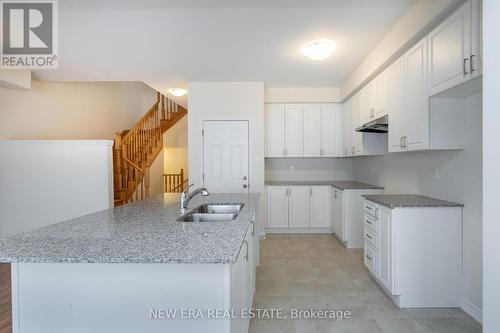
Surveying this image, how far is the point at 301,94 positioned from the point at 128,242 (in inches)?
Answer: 175

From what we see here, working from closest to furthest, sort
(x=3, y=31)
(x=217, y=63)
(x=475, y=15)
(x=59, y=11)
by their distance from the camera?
1. (x=475, y=15)
2. (x=59, y=11)
3. (x=3, y=31)
4. (x=217, y=63)

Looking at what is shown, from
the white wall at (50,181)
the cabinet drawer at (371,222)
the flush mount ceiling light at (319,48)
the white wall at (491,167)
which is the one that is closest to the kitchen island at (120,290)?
the white wall at (491,167)

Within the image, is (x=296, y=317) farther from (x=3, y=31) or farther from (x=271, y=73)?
(x=3, y=31)

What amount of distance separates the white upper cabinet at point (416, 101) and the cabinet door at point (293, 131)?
239 cm

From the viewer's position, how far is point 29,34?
2.96 metres

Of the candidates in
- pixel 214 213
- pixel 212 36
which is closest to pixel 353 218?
pixel 214 213

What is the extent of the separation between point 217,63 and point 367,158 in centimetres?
292

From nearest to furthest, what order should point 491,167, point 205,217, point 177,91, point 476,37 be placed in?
point 491,167, point 476,37, point 205,217, point 177,91

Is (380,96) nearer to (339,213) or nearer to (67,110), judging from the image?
(339,213)

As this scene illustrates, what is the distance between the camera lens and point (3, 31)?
288cm

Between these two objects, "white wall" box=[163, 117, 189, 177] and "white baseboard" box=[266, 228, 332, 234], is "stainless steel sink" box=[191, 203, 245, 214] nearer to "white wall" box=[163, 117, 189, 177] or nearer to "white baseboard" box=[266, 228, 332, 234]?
"white baseboard" box=[266, 228, 332, 234]

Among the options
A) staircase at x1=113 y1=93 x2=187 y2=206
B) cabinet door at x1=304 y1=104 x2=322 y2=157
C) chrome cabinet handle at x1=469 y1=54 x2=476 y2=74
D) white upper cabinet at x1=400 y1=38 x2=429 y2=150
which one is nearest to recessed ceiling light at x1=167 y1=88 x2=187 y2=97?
staircase at x1=113 y1=93 x2=187 y2=206

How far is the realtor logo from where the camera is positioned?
258 centimetres

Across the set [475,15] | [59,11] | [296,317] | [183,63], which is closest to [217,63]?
[183,63]
